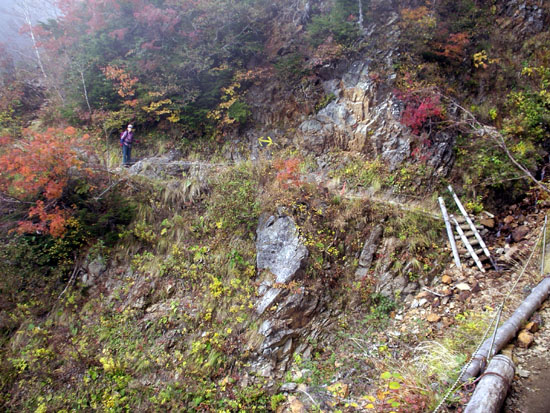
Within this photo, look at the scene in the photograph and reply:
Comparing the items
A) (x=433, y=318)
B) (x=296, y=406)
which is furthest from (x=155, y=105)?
(x=433, y=318)

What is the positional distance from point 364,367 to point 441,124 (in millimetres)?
7484

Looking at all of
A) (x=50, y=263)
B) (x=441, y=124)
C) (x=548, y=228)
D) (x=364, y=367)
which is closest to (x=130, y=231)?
(x=50, y=263)

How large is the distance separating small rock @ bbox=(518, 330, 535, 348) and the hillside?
4 centimetres

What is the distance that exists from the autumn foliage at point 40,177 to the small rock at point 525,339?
384 inches

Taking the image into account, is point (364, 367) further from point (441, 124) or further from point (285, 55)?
point (285, 55)

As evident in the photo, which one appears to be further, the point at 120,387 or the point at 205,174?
the point at 205,174

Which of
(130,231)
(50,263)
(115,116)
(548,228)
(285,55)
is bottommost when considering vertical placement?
(50,263)

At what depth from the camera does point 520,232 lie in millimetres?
6621

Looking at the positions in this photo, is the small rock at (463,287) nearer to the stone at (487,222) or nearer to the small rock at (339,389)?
the stone at (487,222)

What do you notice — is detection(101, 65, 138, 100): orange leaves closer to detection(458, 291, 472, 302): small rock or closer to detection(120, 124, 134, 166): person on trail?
detection(120, 124, 134, 166): person on trail

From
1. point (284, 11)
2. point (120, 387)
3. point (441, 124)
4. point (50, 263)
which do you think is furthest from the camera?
point (284, 11)

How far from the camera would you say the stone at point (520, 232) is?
656 cm

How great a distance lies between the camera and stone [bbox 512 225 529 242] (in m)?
6.56

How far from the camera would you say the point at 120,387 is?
18.2ft
